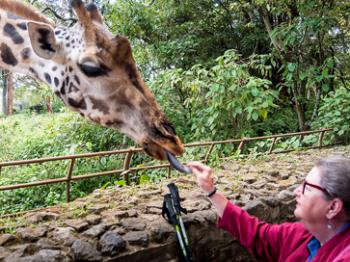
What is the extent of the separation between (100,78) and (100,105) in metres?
0.15

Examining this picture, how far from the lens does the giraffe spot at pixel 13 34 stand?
2359mm

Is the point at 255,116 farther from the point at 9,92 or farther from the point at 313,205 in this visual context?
the point at 9,92

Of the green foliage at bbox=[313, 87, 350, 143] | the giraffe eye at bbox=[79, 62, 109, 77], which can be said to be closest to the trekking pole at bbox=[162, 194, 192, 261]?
the giraffe eye at bbox=[79, 62, 109, 77]

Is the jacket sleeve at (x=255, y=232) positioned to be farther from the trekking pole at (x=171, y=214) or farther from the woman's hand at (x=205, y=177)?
the trekking pole at (x=171, y=214)

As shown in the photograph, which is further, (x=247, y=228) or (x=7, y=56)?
(x=7, y=56)

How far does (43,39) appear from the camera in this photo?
2031 mm

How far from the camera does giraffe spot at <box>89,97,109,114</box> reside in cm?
193

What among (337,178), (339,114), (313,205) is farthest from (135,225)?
(339,114)

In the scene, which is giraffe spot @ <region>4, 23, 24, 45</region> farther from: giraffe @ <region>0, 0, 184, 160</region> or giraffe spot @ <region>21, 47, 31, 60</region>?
giraffe @ <region>0, 0, 184, 160</region>

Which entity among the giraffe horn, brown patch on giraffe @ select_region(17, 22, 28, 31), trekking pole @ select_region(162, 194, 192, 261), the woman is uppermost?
brown patch on giraffe @ select_region(17, 22, 28, 31)

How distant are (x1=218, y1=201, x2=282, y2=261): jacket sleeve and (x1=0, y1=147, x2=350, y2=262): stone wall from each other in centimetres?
70

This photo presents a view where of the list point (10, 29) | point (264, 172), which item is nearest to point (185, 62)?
point (264, 172)

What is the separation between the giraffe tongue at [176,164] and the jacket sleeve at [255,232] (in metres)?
0.28

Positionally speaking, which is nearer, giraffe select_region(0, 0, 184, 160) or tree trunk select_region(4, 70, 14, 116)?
giraffe select_region(0, 0, 184, 160)
